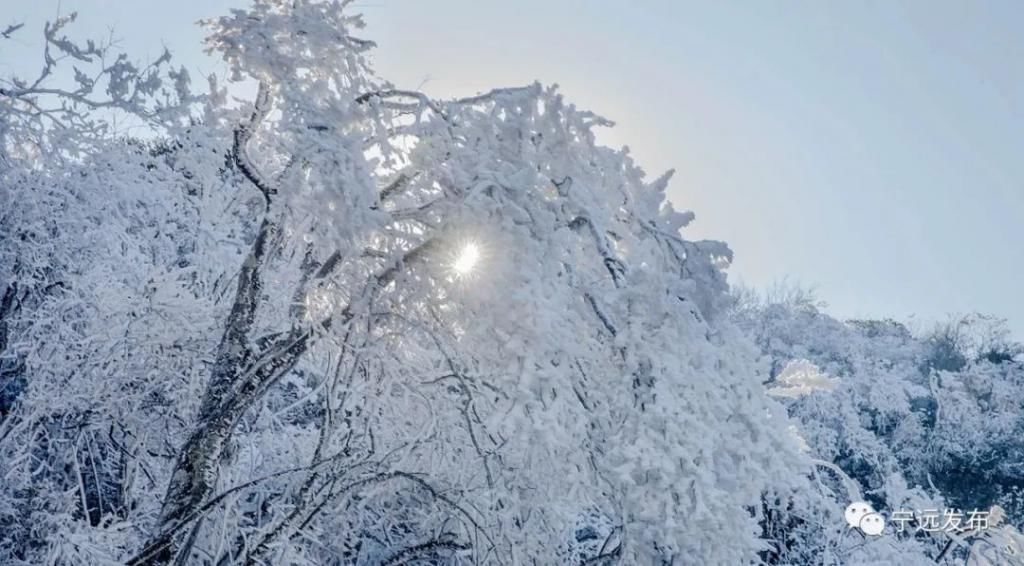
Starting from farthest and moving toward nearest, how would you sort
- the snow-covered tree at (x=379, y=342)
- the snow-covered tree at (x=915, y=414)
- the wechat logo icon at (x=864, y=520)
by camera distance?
the snow-covered tree at (x=915, y=414)
the wechat logo icon at (x=864, y=520)
the snow-covered tree at (x=379, y=342)

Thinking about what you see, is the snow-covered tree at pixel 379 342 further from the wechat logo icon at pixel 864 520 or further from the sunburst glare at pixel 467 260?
the wechat logo icon at pixel 864 520

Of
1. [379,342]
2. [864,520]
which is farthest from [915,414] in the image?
[379,342]

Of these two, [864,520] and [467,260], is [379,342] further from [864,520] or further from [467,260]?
[864,520]

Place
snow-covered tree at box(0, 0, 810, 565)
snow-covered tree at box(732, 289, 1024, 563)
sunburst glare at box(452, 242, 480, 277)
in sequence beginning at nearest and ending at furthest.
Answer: snow-covered tree at box(0, 0, 810, 565) < sunburst glare at box(452, 242, 480, 277) < snow-covered tree at box(732, 289, 1024, 563)

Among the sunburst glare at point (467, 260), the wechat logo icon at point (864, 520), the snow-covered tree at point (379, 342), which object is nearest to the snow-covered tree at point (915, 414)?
the wechat logo icon at point (864, 520)

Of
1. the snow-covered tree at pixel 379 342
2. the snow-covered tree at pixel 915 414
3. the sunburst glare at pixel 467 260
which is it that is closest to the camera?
the snow-covered tree at pixel 379 342

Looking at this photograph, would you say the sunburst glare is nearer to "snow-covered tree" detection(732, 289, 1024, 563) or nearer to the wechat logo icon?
the wechat logo icon

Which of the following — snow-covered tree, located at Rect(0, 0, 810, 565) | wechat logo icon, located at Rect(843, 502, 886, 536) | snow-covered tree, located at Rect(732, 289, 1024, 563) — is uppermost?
snow-covered tree, located at Rect(732, 289, 1024, 563)

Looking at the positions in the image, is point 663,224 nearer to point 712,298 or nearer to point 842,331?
point 712,298

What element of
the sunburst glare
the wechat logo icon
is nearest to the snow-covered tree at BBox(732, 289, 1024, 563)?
the wechat logo icon

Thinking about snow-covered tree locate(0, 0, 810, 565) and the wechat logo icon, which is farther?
the wechat logo icon

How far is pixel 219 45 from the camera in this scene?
5.10 metres

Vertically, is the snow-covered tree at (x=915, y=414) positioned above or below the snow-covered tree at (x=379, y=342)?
above

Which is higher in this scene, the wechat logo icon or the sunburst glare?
the wechat logo icon
